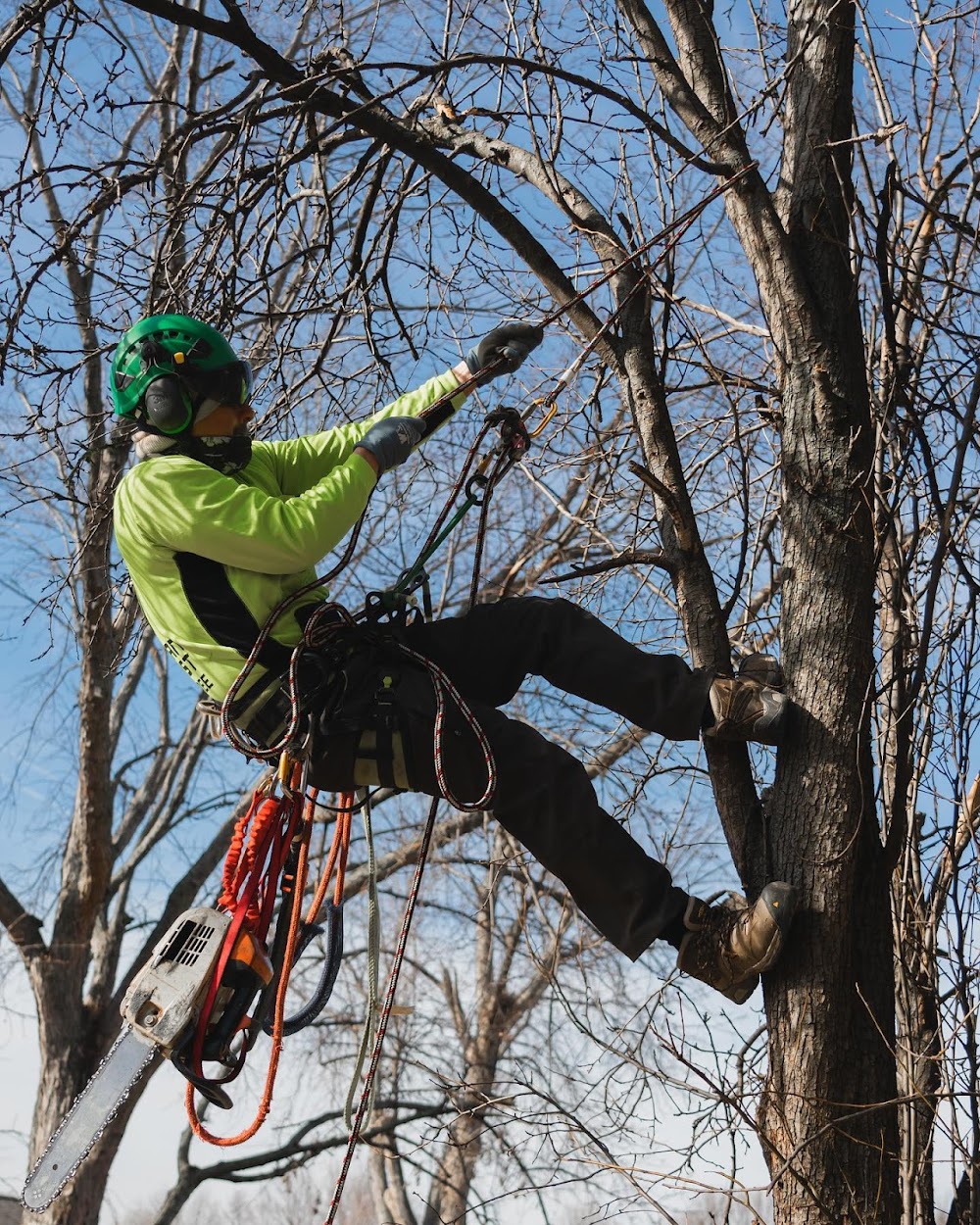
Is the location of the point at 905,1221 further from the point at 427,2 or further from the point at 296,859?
the point at 427,2

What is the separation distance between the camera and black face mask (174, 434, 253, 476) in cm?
332

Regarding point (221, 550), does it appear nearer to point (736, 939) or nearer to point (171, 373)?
point (171, 373)

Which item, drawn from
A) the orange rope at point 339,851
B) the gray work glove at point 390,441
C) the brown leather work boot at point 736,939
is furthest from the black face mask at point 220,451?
the brown leather work boot at point 736,939

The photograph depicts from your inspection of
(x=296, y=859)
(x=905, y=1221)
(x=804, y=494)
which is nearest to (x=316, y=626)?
(x=296, y=859)

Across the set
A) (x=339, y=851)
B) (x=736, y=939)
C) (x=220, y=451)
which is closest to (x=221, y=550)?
(x=220, y=451)

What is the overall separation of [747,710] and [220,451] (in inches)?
58.7

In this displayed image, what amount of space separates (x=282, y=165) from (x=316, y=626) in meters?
1.62

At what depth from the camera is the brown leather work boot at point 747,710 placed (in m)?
2.91

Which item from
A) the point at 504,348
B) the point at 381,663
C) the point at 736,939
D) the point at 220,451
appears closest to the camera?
the point at 736,939

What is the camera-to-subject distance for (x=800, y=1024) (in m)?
2.78

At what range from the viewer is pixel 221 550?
3.06m

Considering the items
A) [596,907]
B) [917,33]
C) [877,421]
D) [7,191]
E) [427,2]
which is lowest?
[596,907]

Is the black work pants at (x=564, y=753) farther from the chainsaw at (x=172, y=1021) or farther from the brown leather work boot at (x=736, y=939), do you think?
the chainsaw at (x=172, y=1021)

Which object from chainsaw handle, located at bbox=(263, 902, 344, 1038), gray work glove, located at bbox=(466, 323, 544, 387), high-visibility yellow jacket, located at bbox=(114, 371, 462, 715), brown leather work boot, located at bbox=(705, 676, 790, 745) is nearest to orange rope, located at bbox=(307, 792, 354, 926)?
chainsaw handle, located at bbox=(263, 902, 344, 1038)
